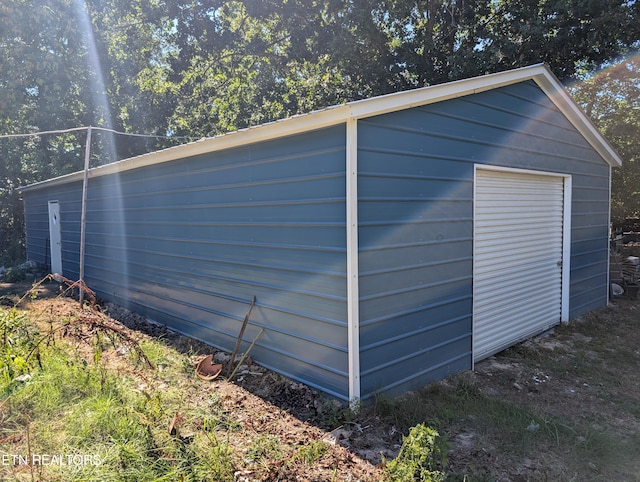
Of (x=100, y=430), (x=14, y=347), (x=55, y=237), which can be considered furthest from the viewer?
(x=55, y=237)

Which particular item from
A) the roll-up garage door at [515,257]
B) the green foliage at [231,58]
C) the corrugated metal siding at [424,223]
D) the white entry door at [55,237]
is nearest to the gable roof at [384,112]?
the corrugated metal siding at [424,223]

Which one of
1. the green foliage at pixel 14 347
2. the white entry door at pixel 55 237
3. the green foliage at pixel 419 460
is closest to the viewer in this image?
the green foliage at pixel 419 460

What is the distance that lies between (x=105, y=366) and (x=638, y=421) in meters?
4.66

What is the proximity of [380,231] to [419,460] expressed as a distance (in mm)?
1631

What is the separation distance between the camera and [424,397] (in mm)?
3529

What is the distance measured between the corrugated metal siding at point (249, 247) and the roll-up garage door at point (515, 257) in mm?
1767

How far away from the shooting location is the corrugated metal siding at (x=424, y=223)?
10.9 feet

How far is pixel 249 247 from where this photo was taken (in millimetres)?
4289

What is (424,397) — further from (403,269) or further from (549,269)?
(549,269)

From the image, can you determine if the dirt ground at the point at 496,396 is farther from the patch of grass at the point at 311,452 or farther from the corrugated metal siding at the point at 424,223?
the corrugated metal siding at the point at 424,223

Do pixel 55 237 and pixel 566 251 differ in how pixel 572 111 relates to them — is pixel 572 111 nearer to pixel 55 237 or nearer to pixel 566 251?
pixel 566 251

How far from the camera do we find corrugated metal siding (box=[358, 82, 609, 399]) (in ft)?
10.9

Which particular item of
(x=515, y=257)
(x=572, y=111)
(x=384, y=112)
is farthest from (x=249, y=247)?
(x=572, y=111)

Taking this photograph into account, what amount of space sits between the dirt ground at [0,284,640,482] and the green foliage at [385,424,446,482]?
0.37 feet
